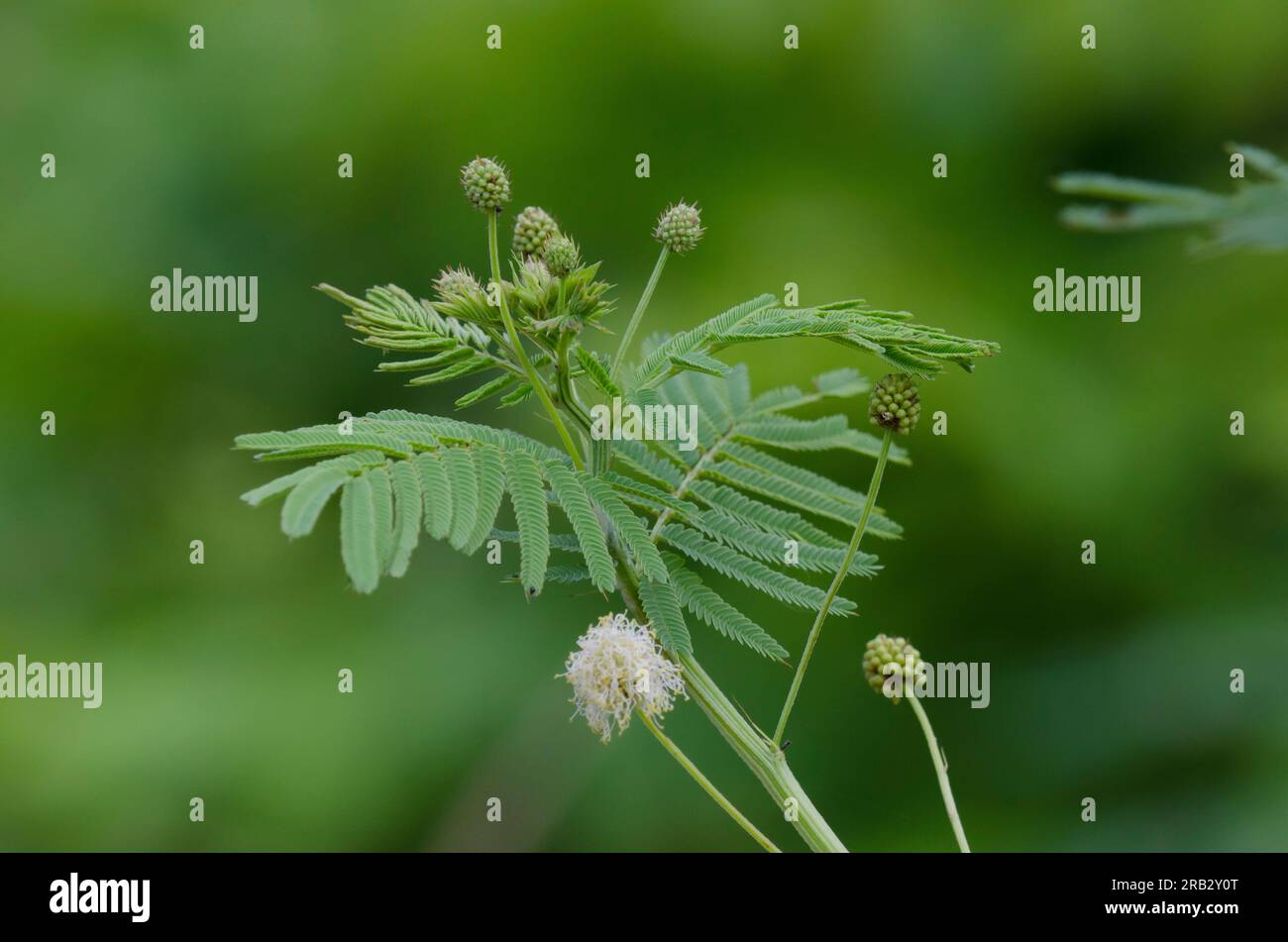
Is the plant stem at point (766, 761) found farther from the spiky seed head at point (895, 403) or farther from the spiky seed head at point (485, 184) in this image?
the spiky seed head at point (485, 184)

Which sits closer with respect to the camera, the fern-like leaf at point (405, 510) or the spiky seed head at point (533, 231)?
the fern-like leaf at point (405, 510)

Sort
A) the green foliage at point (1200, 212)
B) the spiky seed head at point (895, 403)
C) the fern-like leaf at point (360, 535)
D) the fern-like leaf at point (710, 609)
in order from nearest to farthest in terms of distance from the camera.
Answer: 1. the green foliage at point (1200, 212)
2. the fern-like leaf at point (360, 535)
3. the spiky seed head at point (895, 403)
4. the fern-like leaf at point (710, 609)

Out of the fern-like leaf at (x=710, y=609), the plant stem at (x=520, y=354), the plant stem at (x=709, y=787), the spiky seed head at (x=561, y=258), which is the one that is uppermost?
the spiky seed head at (x=561, y=258)

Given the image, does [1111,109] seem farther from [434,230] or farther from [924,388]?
[434,230]

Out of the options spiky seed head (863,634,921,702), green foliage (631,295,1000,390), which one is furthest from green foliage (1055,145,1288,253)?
spiky seed head (863,634,921,702)

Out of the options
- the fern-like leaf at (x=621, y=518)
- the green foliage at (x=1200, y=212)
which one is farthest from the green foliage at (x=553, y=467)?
the green foliage at (x=1200, y=212)

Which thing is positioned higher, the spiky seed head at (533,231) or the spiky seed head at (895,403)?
the spiky seed head at (533,231)

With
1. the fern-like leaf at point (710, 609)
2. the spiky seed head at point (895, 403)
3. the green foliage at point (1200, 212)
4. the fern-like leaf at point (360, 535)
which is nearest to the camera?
the green foliage at point (1200, 212)
